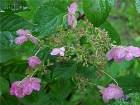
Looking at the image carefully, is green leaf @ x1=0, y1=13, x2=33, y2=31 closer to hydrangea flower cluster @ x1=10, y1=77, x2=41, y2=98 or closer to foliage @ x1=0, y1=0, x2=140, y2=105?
foliage @ x1=0, y1=0, x2=140, y2=105

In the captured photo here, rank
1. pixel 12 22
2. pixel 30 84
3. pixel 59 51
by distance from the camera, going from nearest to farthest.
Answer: pixel 59 51 < pixel 30 84 < pixel 12 22

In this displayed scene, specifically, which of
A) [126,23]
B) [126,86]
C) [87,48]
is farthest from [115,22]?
[87,48]

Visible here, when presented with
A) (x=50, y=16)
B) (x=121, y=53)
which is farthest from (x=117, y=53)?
(x=50, y=16)

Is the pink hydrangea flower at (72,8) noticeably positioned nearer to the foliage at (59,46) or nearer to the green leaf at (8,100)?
the foliage at (59,46)

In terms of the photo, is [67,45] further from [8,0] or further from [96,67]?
[8,0]

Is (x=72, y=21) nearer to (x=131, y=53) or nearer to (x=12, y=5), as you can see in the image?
(x=131, y=53)
